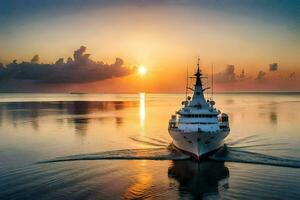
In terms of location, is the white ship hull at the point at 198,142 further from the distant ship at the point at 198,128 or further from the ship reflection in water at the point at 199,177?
the ship reflection in water at the point at 199,177

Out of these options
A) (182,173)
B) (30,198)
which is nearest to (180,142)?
(182,173)

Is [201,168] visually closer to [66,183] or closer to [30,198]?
[66,183]

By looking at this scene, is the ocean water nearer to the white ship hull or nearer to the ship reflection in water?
the ship reflection in water

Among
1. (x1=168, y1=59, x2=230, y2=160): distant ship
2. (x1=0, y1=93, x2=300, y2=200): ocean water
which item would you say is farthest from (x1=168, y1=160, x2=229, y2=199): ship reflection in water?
(x1=168, y1=59, x2=230, y2=160): distant ship

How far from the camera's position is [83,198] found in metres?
32.8

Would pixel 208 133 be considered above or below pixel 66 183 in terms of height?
above

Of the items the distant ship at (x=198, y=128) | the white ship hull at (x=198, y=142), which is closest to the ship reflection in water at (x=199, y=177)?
the white ship hull at (x=198, y=142)

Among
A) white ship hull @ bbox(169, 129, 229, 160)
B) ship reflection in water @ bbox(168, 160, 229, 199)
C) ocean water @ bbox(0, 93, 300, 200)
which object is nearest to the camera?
ocean water @ bbox(0, 93, 300, 200)

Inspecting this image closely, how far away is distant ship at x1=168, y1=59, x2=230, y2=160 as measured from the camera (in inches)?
1900

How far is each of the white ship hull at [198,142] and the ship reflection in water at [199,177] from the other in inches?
67.0

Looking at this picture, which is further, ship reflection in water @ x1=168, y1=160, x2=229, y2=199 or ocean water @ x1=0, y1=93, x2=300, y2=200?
ship reflection in water @ x1=168, y1=160, x2=229, y2=199

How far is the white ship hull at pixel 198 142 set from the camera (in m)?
47.9

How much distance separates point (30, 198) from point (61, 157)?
758 inches

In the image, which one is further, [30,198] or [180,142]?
[180,142]
